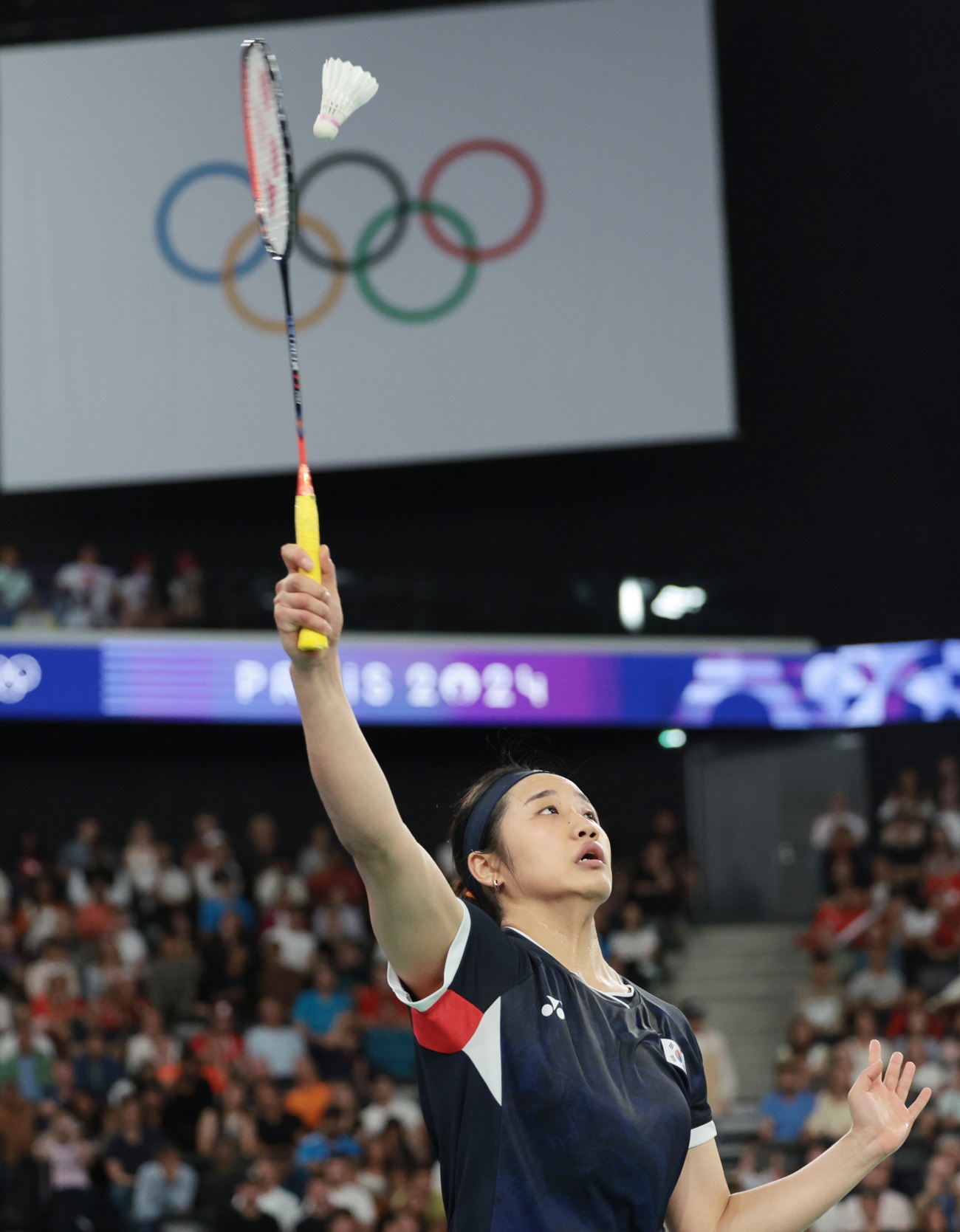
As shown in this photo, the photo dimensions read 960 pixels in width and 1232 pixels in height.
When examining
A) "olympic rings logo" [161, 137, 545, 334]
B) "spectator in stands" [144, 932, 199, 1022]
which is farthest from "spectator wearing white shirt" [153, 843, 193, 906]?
"olympic rings logo" [161, 137, 545, 334]

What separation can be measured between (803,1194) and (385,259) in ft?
48.9

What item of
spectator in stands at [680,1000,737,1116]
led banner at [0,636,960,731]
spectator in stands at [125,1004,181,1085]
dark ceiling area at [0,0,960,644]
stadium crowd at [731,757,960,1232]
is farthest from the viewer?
dark ceiling area at [0,0,960,644]

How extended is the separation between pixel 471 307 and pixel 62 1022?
27.5ft

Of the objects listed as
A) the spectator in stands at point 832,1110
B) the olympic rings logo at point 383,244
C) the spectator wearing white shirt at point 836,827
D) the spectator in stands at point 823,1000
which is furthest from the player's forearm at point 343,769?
the olympic rings logo at point 383,244

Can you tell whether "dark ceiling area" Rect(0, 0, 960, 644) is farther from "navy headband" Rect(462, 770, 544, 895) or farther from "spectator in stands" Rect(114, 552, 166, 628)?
"navy headband" Rect(462, 770, 544, 895)

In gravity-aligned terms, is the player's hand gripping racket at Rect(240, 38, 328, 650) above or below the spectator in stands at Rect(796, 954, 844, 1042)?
above

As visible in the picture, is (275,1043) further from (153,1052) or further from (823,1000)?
(823,1000)

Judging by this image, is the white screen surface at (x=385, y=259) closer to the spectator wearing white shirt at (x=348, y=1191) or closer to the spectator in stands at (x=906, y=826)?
the spectator in stands at (x=906, y=826)

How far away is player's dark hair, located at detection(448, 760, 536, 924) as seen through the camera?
2.74 metres

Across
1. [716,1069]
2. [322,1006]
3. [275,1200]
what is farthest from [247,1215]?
[716,1069]

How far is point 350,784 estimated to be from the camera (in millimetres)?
2275

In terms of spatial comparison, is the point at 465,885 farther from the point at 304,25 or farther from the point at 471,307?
the point at 304,25

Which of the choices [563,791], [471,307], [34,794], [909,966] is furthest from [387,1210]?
[471,307]

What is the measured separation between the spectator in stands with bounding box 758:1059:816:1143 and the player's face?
313 inches
